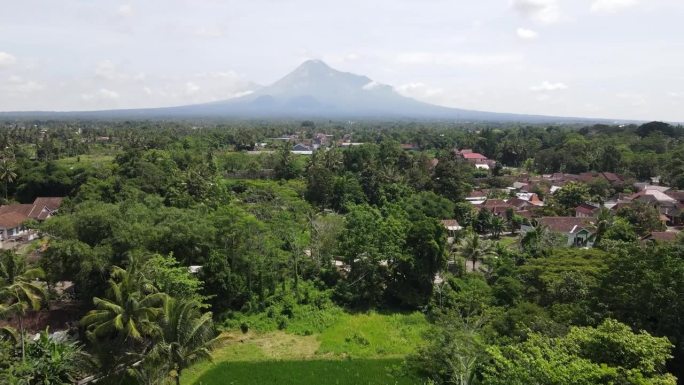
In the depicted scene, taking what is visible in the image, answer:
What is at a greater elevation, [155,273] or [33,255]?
[155,273]

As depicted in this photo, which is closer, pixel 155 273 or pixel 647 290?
pixel 647 290

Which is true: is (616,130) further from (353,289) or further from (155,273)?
(155,273)

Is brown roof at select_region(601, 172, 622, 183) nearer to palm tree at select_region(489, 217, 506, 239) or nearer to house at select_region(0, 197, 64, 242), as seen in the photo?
palm tree at select_region(489, 217, 506, 239)

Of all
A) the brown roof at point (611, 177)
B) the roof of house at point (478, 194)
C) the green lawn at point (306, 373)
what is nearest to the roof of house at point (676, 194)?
the brown roof at point (611, 177)

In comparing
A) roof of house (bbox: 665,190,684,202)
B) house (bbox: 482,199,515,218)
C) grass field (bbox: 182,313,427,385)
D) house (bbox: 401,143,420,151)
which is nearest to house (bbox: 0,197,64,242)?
grass field (bbox: 182,313,427,385)

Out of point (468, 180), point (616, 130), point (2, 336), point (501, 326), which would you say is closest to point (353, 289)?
point (501, 326)

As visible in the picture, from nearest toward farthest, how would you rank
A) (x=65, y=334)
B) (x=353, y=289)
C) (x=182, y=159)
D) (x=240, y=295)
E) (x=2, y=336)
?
(x=2, y=336) → (x=65, y=334) → (x=240, y=295) → (x=353, y=289) → (x=182, y=159)
